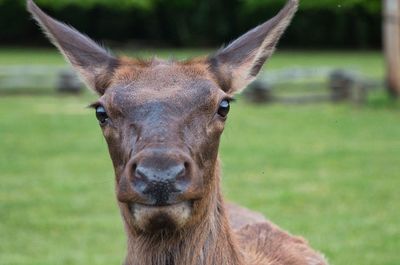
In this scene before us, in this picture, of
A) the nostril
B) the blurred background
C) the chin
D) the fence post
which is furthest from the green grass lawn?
the nostril

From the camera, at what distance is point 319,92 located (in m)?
25.1

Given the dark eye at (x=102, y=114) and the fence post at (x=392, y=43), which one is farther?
the fence post at (x=392, y=43)

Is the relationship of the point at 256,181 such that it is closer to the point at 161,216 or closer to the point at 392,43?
the point at 161,216

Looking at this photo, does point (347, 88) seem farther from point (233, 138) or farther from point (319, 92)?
point (233, 138)

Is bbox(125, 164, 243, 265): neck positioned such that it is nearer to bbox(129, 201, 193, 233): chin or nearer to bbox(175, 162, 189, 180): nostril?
bbox(129, 201, 193, 233): chin

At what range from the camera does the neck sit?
14.4ft

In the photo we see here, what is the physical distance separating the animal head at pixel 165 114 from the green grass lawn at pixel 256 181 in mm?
3480

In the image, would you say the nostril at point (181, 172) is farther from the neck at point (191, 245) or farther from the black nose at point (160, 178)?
the neck at point (191, 245)

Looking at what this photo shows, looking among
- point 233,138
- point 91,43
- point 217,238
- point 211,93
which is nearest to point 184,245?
point 217,238

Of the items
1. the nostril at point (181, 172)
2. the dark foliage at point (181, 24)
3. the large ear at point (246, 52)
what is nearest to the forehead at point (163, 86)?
the large ear at point (246, 52)

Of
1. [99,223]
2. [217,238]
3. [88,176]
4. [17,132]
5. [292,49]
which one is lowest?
[292,49]

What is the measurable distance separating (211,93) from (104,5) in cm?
4448

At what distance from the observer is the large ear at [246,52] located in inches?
192

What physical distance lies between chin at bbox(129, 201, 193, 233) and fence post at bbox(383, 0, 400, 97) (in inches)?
671
